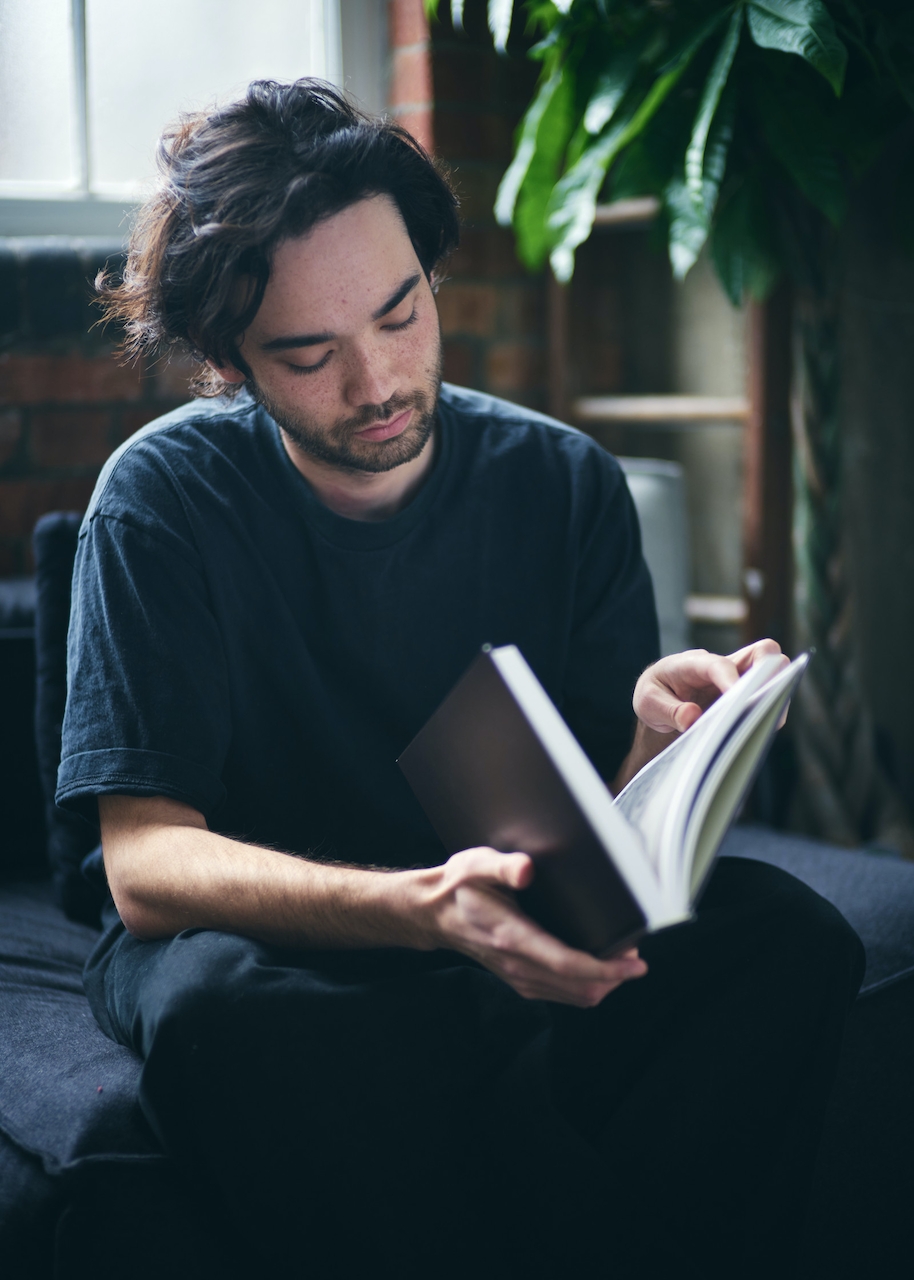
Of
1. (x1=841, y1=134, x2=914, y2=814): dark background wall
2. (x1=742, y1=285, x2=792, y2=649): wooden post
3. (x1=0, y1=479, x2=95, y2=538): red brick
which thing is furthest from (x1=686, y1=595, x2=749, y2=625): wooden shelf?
(x1=0, y1=479, x2=95, y2=538): red brick

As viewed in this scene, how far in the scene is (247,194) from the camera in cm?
106

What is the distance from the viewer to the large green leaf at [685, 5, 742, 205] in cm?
129

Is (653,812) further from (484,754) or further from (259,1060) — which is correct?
(259,1060)

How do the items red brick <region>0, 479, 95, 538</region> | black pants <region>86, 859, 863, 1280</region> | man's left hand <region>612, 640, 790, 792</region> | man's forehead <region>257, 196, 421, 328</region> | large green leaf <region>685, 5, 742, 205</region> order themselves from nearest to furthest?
black pants <region>86, 859, 863, 1280</region>
man's left hand <region>612, 640, 790, 792</region>
man's forehead <region>257, 196, 421, 328</region>
large green leaf <region>685, 5, 742, 205</region>
red brick <region>0, 479, 95, 538</region>

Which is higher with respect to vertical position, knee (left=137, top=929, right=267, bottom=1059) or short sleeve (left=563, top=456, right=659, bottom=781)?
short sleeve (left=563, top=456, right=659, bottom=781)

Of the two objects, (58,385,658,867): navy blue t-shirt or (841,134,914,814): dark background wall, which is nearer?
(58,385,658,867): navy blue t-shirt

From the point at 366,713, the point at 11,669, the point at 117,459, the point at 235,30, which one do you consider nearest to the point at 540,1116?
the point at 366,713

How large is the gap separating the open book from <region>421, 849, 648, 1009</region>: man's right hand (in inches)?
0.6

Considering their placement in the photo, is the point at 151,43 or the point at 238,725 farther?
the point at 151,43

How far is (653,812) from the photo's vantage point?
713mm

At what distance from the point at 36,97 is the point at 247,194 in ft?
3.05

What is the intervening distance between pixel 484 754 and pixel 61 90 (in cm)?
153

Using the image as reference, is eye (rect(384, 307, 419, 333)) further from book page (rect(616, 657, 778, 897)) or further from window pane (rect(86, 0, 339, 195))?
window pane (rect(86, 0, 339, 195))

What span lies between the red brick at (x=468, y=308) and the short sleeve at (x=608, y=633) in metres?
0.88
